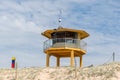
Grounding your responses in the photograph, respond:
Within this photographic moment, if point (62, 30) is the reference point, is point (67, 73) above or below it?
below

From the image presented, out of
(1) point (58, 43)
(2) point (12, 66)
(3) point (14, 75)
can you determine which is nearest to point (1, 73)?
(3) point (14, 75)

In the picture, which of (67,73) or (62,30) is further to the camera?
(62,30)

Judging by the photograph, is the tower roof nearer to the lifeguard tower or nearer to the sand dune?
the lifeguard tower

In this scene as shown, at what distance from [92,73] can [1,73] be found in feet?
46.9

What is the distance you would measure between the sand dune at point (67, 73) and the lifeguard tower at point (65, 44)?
19.4 ft

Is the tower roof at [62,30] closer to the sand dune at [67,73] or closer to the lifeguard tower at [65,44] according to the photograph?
the lifeguard tower at [65,44]

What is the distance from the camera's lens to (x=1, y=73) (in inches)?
2026

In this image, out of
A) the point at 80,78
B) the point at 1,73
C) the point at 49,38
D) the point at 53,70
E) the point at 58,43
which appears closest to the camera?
the point at 80,78

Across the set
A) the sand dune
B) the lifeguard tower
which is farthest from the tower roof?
the sand dune

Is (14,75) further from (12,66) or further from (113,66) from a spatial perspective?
(113,66)

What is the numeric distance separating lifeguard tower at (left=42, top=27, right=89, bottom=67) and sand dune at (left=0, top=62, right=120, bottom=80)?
5.92m

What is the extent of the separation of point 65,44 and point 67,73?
9.35 meters

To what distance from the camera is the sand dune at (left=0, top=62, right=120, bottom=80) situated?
143ft

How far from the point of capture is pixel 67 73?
152 ft
